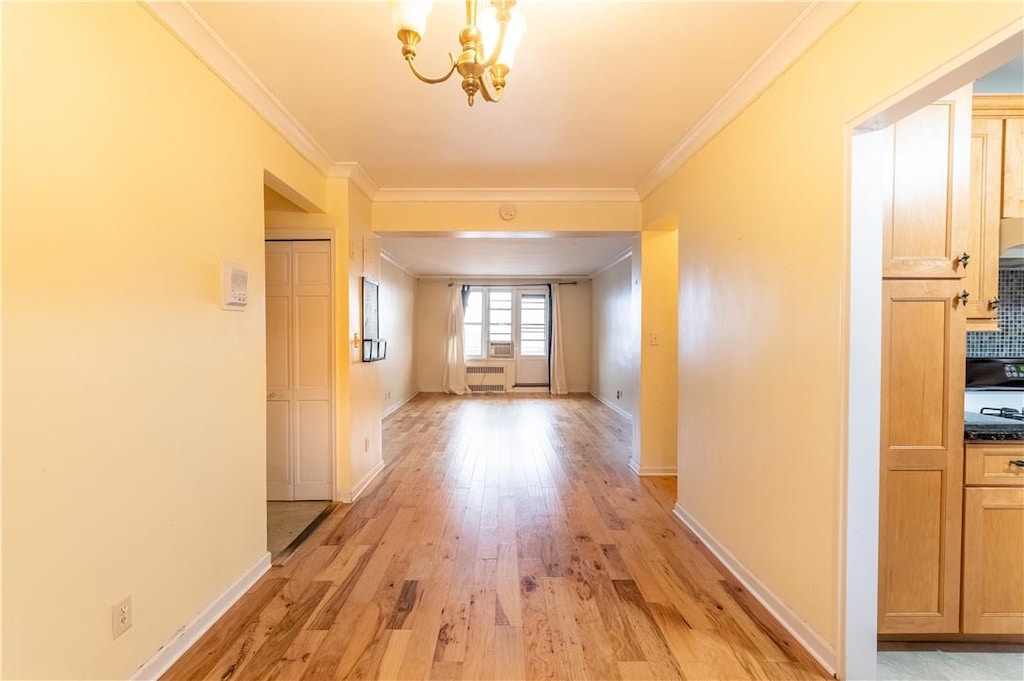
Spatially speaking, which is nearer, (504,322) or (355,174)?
(355,174)

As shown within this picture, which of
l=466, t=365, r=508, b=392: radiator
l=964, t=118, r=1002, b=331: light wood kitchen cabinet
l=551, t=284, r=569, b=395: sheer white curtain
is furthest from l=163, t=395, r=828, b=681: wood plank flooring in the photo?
l=466, t=365, r=508, b=392: radiator

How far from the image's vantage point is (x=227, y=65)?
1.86 metres

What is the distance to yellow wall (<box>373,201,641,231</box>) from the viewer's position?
367 centimetres

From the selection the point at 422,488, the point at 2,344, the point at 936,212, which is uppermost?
the point at 936,212

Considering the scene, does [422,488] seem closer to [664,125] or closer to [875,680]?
[875,680]

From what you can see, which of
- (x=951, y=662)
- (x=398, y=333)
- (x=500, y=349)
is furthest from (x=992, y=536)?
(x=500, y=349)

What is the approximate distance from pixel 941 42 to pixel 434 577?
9.40 feet

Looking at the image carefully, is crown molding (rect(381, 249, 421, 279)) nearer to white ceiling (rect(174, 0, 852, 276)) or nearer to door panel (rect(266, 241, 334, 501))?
door panel (rect(266, 241, 334, 501))

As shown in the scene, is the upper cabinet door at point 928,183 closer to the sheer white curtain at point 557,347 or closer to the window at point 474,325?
the sheer white curtain at point 557,347

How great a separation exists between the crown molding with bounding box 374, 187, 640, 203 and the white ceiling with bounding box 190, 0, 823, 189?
518mm

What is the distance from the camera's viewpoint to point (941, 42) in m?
1.21

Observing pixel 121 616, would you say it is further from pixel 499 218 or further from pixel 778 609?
pixel 499 218

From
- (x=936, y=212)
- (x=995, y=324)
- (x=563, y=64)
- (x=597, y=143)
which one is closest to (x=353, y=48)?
(x=563, y=64)

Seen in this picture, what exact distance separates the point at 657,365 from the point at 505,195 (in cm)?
207
